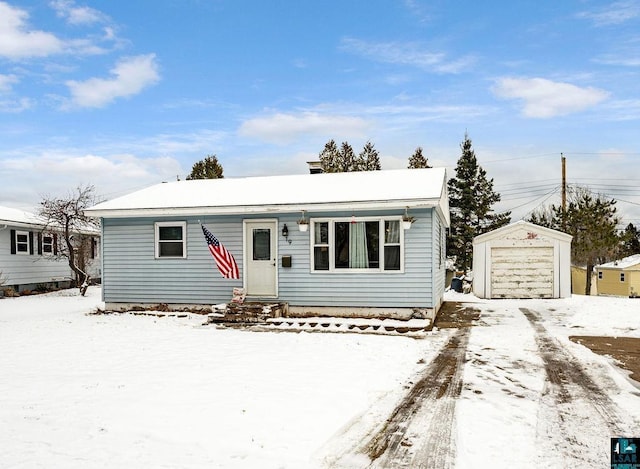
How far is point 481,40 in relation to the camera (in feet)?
47.5

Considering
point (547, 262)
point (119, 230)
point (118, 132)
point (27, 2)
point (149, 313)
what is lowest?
point (149, 313)

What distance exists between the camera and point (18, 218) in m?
21.3

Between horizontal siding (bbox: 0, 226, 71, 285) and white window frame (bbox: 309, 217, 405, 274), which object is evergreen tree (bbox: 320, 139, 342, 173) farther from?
white window frame (bbox: 309, 217, 405, 274)

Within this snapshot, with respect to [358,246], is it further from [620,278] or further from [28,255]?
[620,278]

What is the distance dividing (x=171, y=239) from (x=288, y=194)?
11.2ft

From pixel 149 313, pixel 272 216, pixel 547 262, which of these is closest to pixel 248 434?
pixel 272 216

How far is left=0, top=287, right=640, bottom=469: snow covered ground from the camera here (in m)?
4.21

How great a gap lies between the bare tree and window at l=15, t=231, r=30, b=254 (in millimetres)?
903

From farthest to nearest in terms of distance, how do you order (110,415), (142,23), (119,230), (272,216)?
(142,23) < (119,230) < (272,216) < (110,415)

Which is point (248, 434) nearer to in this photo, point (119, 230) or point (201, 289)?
point (201, 289)

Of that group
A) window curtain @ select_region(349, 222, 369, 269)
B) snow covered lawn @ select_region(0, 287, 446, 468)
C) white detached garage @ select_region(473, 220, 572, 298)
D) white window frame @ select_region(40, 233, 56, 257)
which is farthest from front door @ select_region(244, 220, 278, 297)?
white window frame @ select_region(40, 233, 56, 257)

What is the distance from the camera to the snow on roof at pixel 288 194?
464 inches

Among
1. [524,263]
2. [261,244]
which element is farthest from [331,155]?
[261,244]

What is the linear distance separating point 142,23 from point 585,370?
47.7ft
